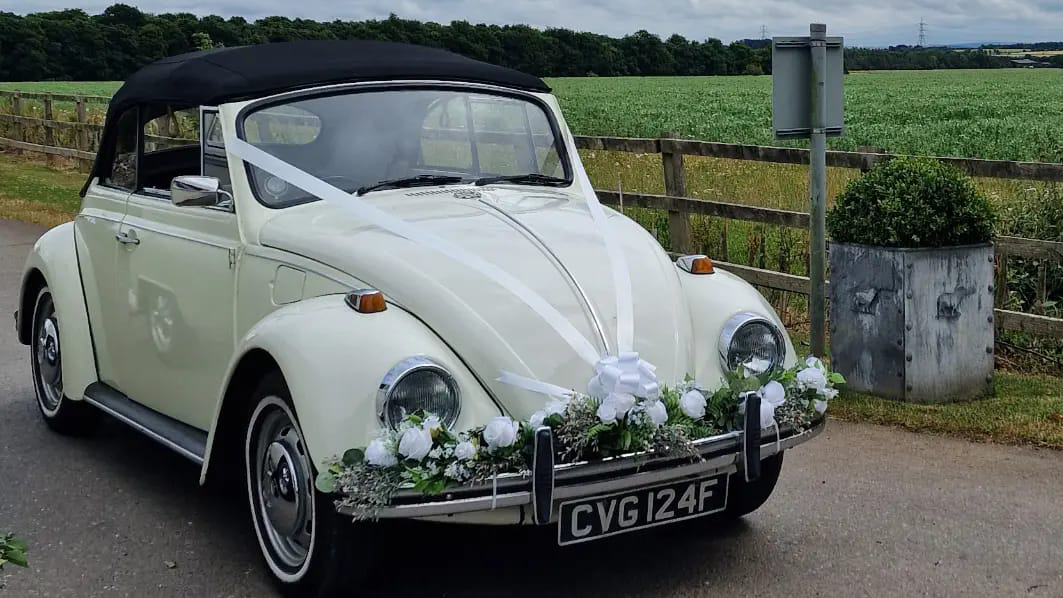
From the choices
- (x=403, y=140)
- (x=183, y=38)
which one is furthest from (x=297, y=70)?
(x=183, y=38)

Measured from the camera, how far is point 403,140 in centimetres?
508

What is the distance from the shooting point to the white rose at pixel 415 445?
352 centimetres

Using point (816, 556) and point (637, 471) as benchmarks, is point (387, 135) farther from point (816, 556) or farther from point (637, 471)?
point (816, 556)

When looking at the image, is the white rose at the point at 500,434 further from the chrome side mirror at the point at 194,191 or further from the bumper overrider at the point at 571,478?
the chrome side mirror at the point at 194,191

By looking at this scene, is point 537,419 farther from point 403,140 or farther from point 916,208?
point 916,208

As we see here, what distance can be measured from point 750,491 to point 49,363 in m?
3.72

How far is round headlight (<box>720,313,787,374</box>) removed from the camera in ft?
14.3

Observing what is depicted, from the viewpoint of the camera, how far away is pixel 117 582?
4387 mm

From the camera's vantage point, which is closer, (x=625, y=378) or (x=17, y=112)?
(x=625, y=378)

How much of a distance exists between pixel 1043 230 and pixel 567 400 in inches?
237

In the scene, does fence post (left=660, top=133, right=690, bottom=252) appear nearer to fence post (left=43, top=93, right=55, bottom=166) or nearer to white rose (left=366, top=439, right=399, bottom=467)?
white rose (left=366, top=439, right=399, bottom=467)

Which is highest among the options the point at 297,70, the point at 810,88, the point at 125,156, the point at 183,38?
the point at 183,38

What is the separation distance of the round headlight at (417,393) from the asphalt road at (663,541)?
0.52 metres

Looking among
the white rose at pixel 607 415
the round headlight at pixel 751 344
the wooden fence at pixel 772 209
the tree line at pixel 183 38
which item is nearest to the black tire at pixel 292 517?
the white rose at pixel 607 415
